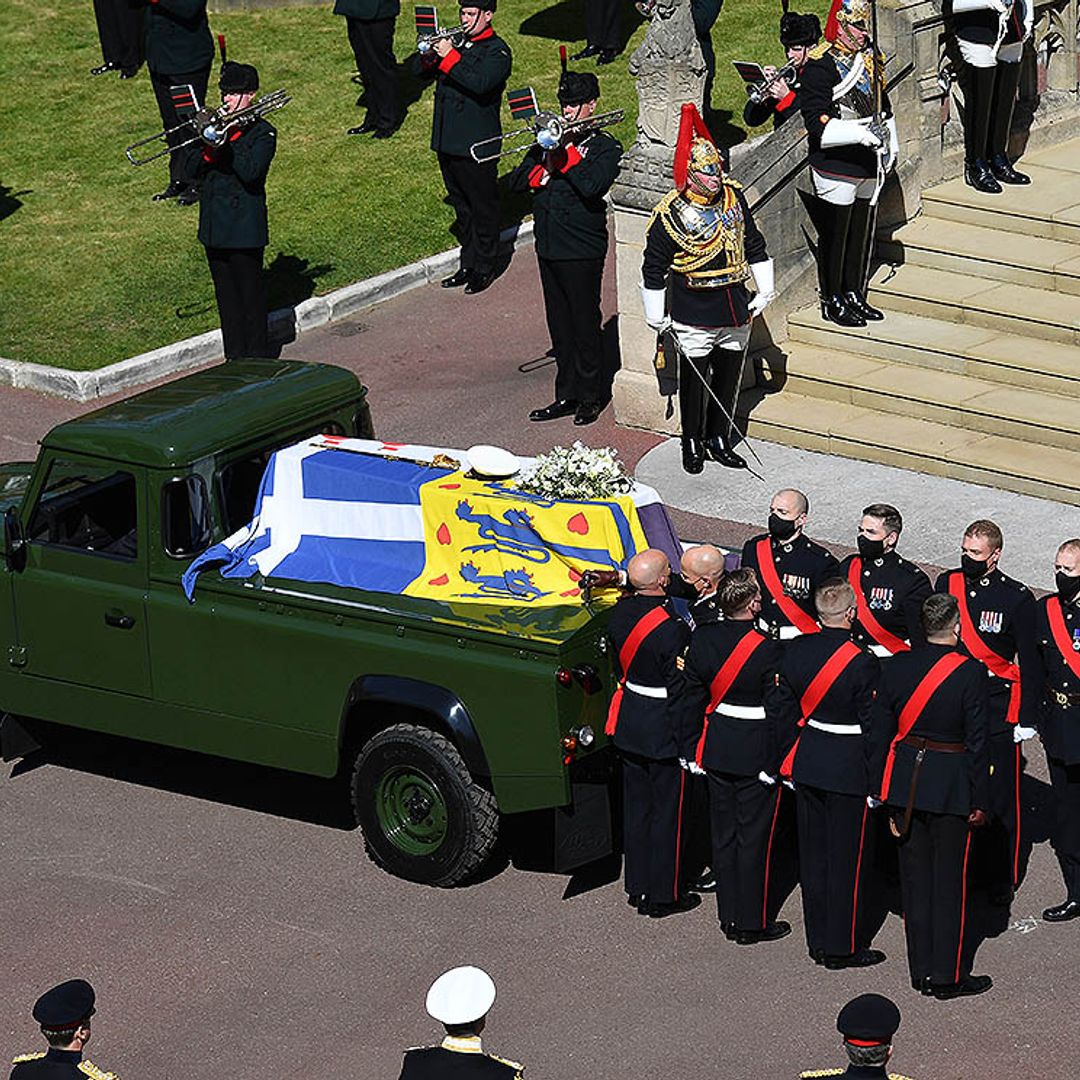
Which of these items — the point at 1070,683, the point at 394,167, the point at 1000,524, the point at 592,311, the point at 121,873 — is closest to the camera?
the point at 1070,683

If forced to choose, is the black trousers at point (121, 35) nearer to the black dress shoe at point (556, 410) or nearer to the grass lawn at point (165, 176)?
the grass lawn at point (165, 176)

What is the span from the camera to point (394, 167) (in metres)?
21.1

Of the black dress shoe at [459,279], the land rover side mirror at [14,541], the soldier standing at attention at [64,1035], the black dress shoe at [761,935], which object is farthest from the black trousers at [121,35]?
the soldier standing at attention at [64,1035]

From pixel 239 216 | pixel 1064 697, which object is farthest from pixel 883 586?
pixel 239 216

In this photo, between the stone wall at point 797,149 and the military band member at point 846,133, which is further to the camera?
the military band member at point 846,133

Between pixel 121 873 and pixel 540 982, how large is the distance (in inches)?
89.7

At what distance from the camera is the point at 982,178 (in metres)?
17.2

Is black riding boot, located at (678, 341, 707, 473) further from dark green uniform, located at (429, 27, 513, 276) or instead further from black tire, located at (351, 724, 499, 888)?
black tire, located at (351, 724, 499, 888)

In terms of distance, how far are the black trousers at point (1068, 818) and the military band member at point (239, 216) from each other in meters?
8.78

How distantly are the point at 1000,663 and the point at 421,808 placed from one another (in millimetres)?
2643

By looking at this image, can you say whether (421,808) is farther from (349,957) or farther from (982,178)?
(982,178)

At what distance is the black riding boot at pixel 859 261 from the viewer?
52.7ft

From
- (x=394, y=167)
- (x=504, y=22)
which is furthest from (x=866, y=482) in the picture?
(x=504, y=22)

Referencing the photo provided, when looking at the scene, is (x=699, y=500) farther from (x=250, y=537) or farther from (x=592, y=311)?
(x=250, y=537)
